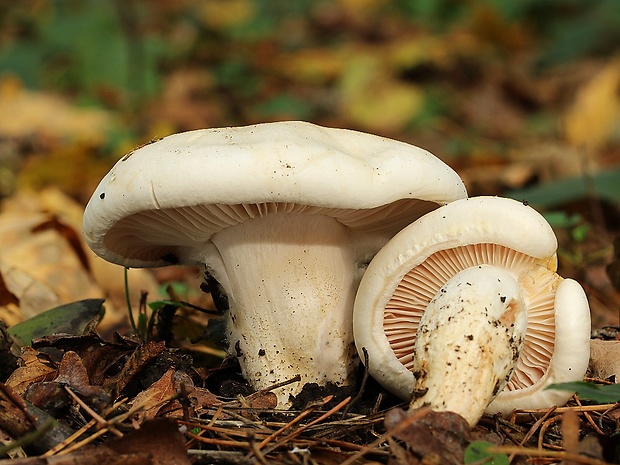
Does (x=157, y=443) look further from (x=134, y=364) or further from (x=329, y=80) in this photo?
(x=329, y=80)

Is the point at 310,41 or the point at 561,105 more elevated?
the point at 310,41

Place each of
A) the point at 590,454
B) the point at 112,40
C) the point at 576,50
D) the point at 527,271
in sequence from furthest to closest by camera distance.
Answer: the point at 576,50, the point at 112,40, the point at 527,271, the point at 590,454

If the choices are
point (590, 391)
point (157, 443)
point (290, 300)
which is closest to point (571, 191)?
point (290, 300)

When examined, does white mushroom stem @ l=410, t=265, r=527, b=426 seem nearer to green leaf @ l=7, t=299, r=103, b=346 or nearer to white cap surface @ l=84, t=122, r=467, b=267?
white cap surface @ l=84, t=122, r=467, b=267

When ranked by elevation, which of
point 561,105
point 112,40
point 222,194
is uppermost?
point 112,40

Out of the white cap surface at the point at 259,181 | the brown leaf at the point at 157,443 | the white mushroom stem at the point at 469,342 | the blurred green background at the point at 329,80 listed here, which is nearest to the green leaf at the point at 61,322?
the white cap surface at the point at 259,181

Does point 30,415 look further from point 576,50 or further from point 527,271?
point 576,50

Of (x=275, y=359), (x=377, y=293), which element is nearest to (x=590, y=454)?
(x=377, y=293)
